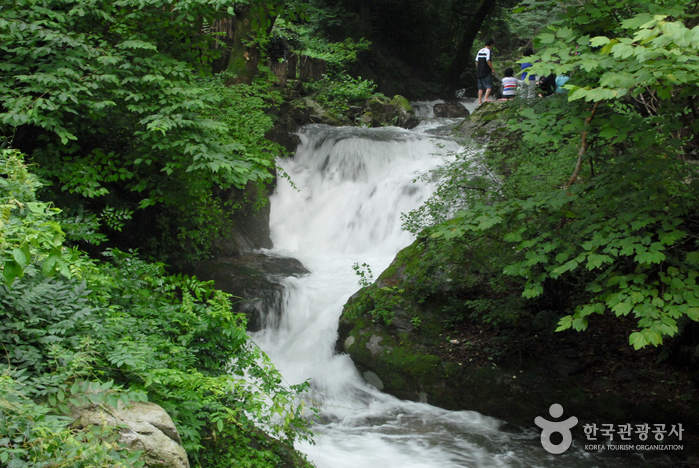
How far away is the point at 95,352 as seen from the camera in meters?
3.10

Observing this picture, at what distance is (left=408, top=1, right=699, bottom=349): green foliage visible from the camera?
3.12 metres

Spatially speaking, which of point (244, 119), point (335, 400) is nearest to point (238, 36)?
point (244, 119)

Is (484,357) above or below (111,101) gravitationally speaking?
below

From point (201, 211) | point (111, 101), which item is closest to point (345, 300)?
point (201, 211)

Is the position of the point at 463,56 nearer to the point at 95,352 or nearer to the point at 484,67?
the point at 484,67

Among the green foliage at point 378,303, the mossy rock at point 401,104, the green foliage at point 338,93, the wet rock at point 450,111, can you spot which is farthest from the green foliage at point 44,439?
the wet rock at point 450,111

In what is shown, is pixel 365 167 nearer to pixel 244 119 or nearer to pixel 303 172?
pixel 303 172

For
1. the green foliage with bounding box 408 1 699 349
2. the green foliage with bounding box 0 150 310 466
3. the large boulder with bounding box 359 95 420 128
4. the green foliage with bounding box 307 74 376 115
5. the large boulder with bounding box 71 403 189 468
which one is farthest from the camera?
the green foliage with bounding box 307 74 376 115

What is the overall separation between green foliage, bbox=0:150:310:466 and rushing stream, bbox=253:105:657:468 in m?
1.42

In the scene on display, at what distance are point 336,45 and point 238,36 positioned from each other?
8.84m

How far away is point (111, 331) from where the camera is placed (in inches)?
139

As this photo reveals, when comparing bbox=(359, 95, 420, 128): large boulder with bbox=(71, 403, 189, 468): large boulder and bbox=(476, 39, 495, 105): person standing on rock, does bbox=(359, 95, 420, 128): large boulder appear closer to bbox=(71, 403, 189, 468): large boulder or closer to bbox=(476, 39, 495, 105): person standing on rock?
bbox=(476, 39, 495, 105): person standing on rock

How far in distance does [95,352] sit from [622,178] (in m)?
4.14
